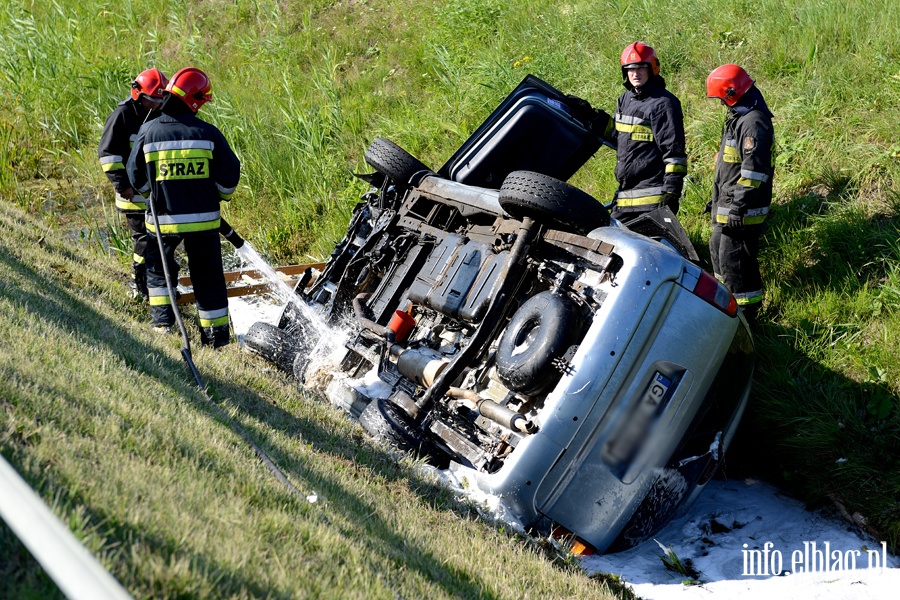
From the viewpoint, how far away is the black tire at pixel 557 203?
14.3 ft

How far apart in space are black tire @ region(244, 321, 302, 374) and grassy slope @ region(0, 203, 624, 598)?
2.48 feet

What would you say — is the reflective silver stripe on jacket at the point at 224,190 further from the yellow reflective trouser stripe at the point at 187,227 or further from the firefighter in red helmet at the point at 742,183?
the firefighter in red helmet at the point at 742,183

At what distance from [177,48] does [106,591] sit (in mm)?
14488

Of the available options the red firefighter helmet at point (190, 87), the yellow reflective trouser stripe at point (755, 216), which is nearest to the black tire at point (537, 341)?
the yellow reflective trouser stripe at point (755, 216)

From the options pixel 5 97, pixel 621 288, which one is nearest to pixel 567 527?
pixel 621 288

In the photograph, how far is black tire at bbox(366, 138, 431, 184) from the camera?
6.32m

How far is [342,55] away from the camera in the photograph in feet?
40.5

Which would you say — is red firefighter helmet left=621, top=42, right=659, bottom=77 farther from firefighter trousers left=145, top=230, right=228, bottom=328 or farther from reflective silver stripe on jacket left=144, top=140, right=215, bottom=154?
firefighter trousers left=145, top=230, right=228, bottom=328

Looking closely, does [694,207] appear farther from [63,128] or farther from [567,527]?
[63,128]

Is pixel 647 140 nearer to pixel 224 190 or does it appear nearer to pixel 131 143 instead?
pixel 224 190

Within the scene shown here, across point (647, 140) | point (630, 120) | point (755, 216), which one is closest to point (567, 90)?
point (630, 120)

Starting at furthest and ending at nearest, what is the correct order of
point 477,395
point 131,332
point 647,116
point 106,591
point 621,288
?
point 647,116 → point 131,332 → point 477,395 → point 621,288 → point 106,591

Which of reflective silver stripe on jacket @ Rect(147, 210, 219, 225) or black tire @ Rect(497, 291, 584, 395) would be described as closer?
black tire @ Rect(497, 291, 584, 395)

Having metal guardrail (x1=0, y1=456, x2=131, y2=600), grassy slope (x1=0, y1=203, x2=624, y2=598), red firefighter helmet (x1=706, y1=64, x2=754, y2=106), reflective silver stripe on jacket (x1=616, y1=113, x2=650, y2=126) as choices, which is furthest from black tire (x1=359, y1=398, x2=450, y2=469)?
red firefighter helmet (x1=706, y1=64, x2=754, y2=106)
